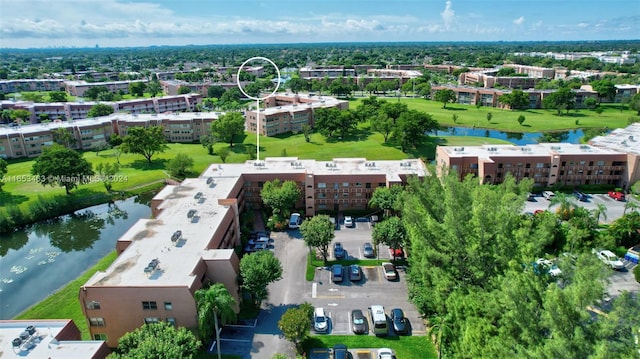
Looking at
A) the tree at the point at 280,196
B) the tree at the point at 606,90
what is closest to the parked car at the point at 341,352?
the tree at the point at 280,196

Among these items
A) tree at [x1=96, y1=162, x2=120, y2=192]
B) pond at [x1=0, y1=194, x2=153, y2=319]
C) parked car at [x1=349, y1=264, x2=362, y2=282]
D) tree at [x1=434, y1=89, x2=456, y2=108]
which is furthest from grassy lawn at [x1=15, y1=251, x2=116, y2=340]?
tree at [x1=434, y1=89, x2=456, y2=108]

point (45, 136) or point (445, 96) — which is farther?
point (445, 96)

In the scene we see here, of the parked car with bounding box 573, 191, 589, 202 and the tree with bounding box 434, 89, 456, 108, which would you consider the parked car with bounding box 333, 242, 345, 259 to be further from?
the tree with bounding box 434, 89, 456, 108

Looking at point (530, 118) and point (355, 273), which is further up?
point (530, 118)

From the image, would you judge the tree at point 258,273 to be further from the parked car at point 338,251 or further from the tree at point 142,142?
the tree at point 142,142

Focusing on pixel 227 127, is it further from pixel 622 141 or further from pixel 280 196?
pixel 622 141

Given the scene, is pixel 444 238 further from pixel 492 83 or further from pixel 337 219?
pixel 492 83

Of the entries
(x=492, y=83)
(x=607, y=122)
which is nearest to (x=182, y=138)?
(x=607, y=122)

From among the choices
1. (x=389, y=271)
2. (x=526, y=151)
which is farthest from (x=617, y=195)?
(x=389, y=271)
